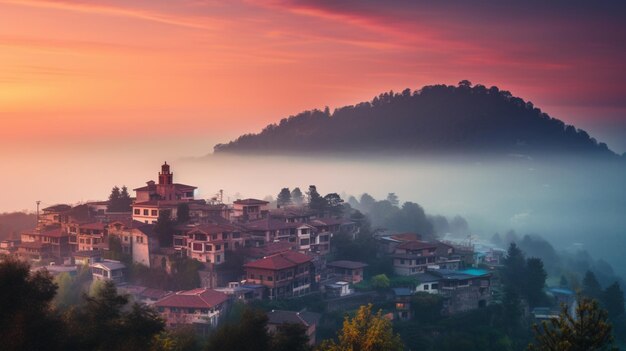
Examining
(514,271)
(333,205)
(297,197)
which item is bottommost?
(514,271)

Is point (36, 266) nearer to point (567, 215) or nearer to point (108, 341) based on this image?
point (108, 341)

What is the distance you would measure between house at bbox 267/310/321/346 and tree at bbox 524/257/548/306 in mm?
12619

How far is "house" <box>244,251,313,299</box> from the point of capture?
26.6m

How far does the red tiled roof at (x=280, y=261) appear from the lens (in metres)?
26.6

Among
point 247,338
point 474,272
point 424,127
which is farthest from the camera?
point 424,127

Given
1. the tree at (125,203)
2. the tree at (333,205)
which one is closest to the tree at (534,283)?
the tree at (333,205)

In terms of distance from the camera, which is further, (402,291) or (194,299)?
(402,291)

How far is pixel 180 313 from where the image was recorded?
79.3 ft

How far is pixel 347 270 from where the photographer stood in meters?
30.1

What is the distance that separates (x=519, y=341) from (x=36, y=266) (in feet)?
62.9

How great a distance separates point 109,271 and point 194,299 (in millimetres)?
4578

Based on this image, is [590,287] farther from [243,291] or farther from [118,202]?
[118,202]

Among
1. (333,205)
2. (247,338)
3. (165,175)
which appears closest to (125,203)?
(165,175)

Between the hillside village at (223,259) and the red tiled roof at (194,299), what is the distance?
0.04 meters
